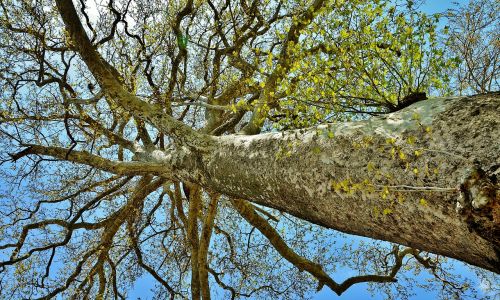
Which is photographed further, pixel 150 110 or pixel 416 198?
pixel 150 110

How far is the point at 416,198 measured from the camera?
1.88 meters

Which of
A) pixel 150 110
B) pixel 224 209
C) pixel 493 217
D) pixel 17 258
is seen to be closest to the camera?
pixel 493 217

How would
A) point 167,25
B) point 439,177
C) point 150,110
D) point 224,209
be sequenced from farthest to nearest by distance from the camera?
point 224,209
point 167,25
point 150,110
point 439,177

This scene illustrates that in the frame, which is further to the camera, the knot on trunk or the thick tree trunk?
the thick tree trunk

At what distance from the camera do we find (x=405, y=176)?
75.8 inches

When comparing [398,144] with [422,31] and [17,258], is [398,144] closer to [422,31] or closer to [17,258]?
[422,31]

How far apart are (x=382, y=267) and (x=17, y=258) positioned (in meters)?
8.18

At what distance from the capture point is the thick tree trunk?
5.41 ft

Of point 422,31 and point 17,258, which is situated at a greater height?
point 17,258

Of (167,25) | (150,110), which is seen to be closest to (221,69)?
(167,25)

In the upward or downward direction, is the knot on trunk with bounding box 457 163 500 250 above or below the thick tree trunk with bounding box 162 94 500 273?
below

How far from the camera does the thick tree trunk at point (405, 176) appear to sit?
1.65 metres

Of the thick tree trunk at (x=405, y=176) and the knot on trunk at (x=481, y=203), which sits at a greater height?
the thick tree trunk at (x=405, y=176)

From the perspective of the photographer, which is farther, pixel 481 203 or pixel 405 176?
pixel 405 176
